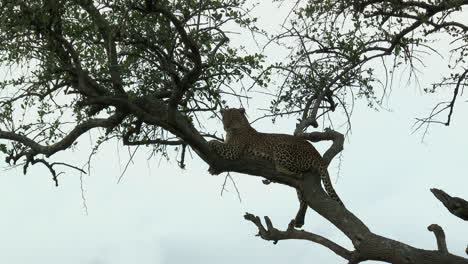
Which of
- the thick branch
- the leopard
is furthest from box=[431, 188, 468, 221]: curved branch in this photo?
the thick branch

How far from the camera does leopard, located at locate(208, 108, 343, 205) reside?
31.9ft

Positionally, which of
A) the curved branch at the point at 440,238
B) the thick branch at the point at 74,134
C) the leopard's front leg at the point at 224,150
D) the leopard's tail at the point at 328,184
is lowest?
the curved branch at the point at 440,238

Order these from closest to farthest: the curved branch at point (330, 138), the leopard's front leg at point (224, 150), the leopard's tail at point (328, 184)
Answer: the leopard's front leg at point (224, 150)
the leopard's tail at point (328, 184)
the curved branch at point (330, 138)

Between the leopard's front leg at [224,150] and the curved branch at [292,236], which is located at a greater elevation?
the leopard's front leg at [224,150]

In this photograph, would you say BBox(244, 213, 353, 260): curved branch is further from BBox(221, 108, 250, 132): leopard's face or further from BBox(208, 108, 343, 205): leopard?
BBox(221, 108, 250, 132): leopard's face

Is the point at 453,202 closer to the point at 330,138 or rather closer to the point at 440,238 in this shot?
the point at 440,238

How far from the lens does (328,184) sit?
32.5 feet

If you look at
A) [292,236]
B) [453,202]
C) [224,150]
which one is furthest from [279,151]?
[453,202]

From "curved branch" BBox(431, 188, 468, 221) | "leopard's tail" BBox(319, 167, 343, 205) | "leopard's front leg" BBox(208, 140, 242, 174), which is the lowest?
"curved branch" BBox(431, 188, 468, 221)

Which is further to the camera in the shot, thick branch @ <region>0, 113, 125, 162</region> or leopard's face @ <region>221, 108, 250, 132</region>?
leopard's face @ <region>221, 108, 250, 132</region>

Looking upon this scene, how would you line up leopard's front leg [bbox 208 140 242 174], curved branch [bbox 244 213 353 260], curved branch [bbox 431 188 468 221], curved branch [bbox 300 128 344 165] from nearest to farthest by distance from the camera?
curved branch [bbox 431 188 468 221], curved branch [bbox 244 213 353 260], leopard's front leg [bbox 208 140 242 174], curved branch [bbox 300 128 344 165]

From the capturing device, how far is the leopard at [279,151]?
9.72 metres

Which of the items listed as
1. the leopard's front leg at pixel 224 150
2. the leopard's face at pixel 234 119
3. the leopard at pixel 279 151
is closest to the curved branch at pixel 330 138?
the leopard at pixel 279 151

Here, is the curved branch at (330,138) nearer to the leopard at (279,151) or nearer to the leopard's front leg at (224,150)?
the leopard at (279,151)
